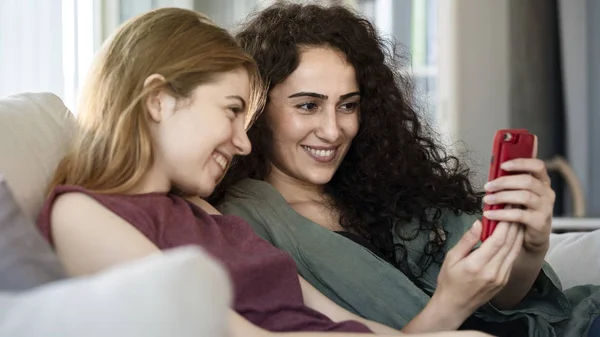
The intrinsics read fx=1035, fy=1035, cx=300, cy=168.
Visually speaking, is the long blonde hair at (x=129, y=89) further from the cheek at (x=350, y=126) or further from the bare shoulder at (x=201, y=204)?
the cheek at (x=350, y=126)

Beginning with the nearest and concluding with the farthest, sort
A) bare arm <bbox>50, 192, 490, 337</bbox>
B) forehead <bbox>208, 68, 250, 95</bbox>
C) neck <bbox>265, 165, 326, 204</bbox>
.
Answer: bare arm <bbox>50, 192, 490, 337</bbox>
forehead <bbox>208, 68, 250, 95</bbox>
neck <bbox>265, 165, 326, 204</bbox>

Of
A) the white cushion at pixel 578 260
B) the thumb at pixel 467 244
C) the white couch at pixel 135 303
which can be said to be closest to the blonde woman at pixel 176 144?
the thumb at pixel 467 244

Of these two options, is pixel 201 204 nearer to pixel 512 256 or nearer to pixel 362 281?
pixel 362 281

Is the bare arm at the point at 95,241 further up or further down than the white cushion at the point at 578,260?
further up

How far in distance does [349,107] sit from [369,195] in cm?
17

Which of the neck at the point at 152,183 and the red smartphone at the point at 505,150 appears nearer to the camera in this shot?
the neck at the point at 152,183

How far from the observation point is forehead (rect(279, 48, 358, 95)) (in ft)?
6.21

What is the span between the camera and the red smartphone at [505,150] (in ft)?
5.39

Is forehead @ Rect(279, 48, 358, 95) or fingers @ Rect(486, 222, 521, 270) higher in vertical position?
forehead @ Rect(279, 48, 358, 95)

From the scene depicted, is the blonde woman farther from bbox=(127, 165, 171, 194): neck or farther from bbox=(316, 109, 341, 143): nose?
bbox=(316, 109, 341, 143): nose

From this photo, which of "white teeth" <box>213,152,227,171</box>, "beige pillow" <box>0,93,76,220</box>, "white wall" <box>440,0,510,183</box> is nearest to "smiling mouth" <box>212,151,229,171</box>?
"white teeth" <box>213,152,227,171</box>

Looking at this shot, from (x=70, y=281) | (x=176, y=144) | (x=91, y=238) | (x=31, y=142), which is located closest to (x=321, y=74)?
(x=176, y=144)

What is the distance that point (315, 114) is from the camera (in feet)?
6.31

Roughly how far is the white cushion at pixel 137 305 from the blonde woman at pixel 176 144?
426 mm
